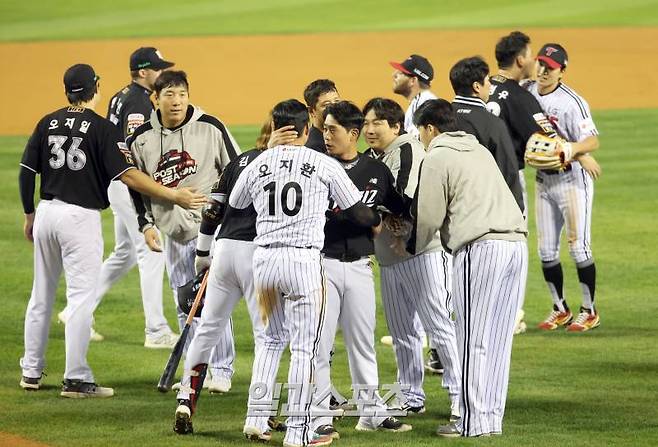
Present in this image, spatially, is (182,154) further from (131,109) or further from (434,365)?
(434,365)

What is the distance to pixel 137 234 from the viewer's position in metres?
9.42

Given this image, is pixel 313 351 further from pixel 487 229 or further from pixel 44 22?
pixel 44 22

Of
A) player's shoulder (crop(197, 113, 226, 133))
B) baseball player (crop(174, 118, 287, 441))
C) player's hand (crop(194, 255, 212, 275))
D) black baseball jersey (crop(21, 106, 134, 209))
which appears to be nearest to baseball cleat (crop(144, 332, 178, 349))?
black baseball jersey (crop(21, 106, 134, 209))

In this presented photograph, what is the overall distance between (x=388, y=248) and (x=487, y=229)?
75cm

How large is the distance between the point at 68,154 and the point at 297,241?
2053 mm

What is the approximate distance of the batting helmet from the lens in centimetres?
741

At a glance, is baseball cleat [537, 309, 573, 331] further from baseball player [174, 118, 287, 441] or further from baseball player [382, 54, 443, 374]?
baseball player [174, 118, 287, 441]

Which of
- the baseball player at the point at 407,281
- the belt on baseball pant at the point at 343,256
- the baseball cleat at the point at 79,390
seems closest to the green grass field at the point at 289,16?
the baseball cleat at the point at 79,390

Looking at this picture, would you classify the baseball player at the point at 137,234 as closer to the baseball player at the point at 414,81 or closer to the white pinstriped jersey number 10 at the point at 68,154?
the white pinstriped jersey number 10 at the point at 68,154

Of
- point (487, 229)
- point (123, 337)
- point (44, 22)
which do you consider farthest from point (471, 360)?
point (44, 22)

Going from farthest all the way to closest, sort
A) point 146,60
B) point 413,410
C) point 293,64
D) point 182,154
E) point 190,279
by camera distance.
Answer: point 293,64 < point 146,60 < point 190,279 < point 182,154 < point 413,410

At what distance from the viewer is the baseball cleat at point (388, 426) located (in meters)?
6.91

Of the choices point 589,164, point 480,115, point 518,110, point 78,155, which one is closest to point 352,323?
point 480,115

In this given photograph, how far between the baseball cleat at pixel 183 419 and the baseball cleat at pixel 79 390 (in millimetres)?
1164
